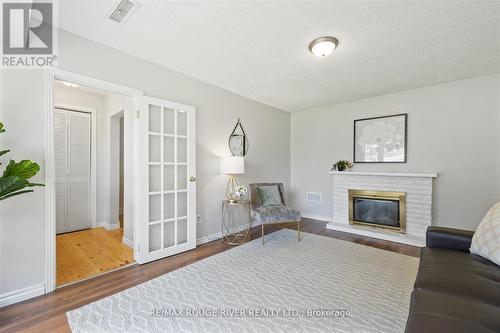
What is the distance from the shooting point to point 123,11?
1926 millimetres

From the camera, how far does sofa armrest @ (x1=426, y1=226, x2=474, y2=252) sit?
6.32 feet

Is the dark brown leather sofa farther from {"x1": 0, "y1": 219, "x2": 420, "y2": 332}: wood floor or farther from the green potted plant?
the green potted plant

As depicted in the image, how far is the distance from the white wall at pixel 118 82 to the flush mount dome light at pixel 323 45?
67.5 inches

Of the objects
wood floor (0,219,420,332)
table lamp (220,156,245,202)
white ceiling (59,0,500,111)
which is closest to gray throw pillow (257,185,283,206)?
table lamp (220,156,245,202)

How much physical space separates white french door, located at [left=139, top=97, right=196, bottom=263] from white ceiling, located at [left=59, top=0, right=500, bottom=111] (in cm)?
70

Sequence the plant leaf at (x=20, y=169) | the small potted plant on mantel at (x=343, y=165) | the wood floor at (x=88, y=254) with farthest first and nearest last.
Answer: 1. the small potted plant on mantel at (x=343, y=165)
2. the wood floor at (x=88, y=254)
3. the plant leaf at (x=20, y=169)

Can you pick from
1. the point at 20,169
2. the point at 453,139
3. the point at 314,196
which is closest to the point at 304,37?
the point at 20,169

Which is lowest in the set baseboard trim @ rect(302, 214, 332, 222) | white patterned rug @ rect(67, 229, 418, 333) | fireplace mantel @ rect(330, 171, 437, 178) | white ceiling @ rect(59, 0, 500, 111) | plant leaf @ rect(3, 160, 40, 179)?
Answer: white patterned rug @ rect(67, 229, 418, 333)

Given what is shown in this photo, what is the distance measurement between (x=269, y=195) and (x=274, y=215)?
0.67 metres

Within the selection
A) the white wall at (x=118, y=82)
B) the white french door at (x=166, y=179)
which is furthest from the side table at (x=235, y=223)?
the white french door at (x=166, y=179)

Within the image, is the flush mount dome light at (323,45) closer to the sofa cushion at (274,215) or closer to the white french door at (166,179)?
the white french door at (166,179)

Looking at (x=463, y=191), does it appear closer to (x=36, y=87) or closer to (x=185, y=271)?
(x=185, y=271)

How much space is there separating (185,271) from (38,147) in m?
1.85

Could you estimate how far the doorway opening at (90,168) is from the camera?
3.36 m
